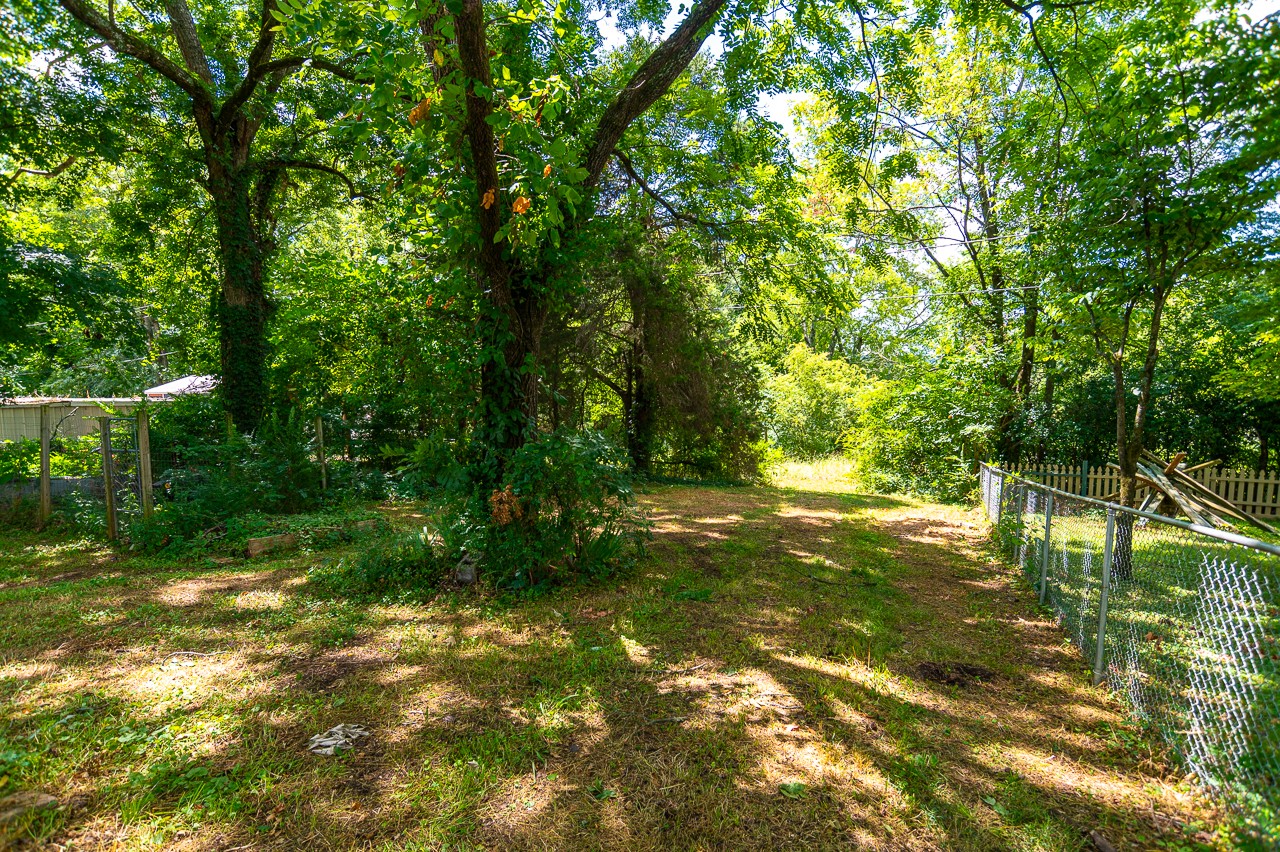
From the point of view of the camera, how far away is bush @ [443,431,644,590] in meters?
4.93

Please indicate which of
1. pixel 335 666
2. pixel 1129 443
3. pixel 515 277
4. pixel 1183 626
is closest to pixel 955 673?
pixel 1183 626

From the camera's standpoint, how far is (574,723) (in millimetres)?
3088

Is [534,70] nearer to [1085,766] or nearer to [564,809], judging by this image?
[564,809]

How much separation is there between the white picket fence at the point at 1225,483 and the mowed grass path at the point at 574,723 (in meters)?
8.21

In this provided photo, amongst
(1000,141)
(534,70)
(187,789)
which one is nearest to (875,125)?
(1000,141)

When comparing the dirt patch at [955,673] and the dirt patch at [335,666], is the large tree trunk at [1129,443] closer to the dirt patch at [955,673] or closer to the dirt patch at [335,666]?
the dirt patch at [955,673]

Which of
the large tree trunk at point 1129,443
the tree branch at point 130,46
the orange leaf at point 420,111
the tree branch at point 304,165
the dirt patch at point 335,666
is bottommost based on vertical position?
the dirt patch at point 335,666

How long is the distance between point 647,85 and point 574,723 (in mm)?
5426

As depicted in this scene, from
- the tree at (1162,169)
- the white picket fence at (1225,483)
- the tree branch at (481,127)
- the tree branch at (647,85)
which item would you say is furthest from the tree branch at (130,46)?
the white picket fence at (1225,483)

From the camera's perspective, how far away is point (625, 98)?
554cm

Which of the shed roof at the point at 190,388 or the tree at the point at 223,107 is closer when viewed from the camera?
the tree at the point at 223,107

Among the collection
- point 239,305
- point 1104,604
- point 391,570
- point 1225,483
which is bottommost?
point 391,570

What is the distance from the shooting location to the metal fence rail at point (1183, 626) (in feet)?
7.89

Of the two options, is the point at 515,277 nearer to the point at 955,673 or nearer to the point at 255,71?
the point at 955,673
